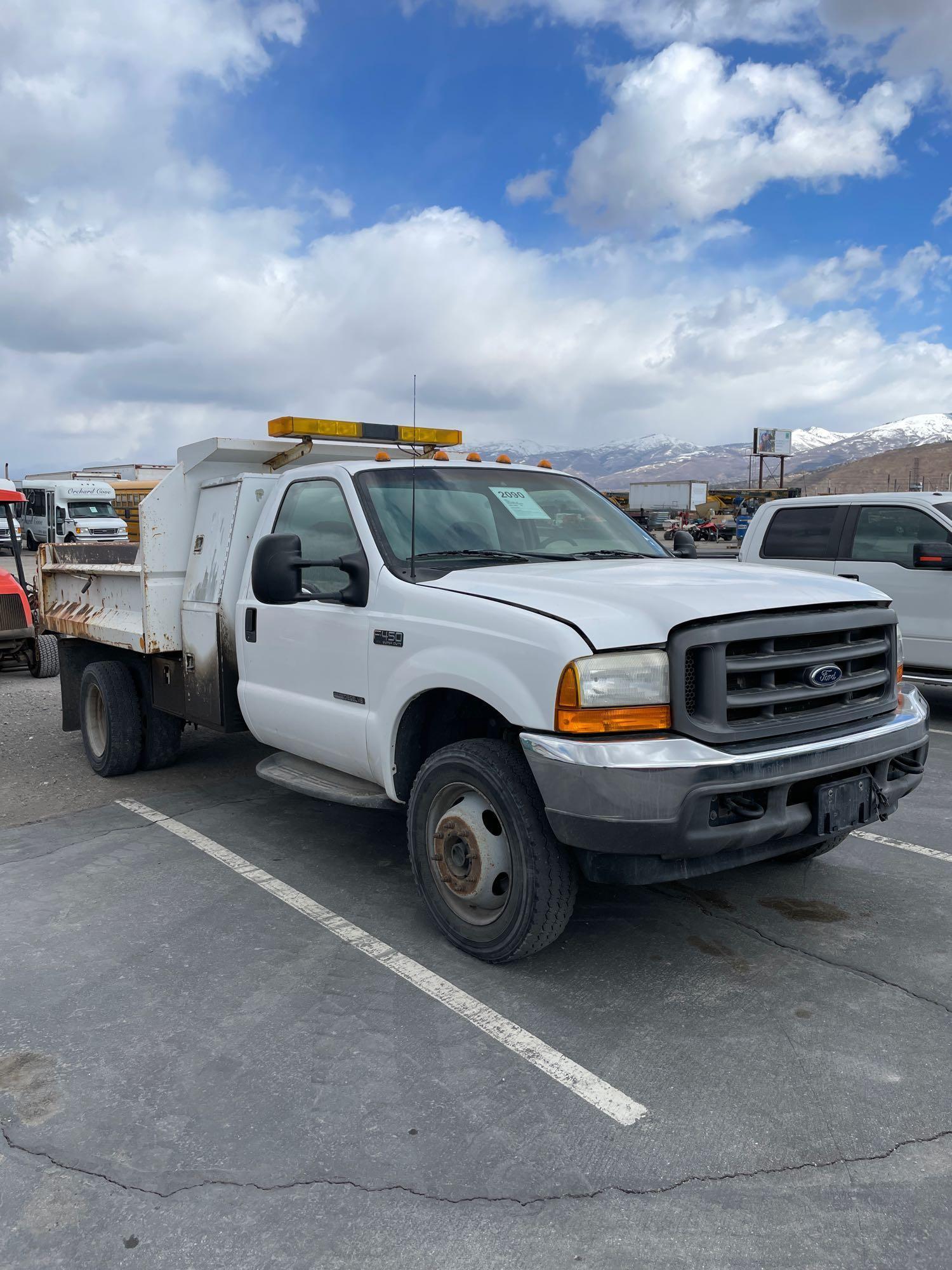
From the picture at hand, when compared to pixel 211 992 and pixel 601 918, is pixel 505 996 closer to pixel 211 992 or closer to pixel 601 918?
pixel 601 918

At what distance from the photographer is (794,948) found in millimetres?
3873

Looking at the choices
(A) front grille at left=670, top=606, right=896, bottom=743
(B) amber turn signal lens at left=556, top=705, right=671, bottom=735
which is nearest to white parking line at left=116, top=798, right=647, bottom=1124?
(B) amber turn signal lens at left=556, top=705, right=671, bottom=735

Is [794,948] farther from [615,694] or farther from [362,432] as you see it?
[362,432]

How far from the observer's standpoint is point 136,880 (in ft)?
15.4

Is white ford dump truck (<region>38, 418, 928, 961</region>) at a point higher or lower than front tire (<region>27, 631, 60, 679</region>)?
higher

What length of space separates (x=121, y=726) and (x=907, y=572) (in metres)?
6.40

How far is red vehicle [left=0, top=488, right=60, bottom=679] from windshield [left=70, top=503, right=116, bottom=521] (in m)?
22.3

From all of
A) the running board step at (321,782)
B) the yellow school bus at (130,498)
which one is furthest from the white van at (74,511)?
the running board step at (321,782)

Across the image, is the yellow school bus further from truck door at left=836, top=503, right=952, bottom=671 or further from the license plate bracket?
the license plate bracket

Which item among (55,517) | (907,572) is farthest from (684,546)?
(55,517)

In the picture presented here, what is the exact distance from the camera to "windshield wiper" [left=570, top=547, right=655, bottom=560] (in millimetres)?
4578

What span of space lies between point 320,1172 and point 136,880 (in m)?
2.46

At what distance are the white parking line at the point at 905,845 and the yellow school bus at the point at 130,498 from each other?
103ft

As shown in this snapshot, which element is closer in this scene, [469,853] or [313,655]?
[469,853]
